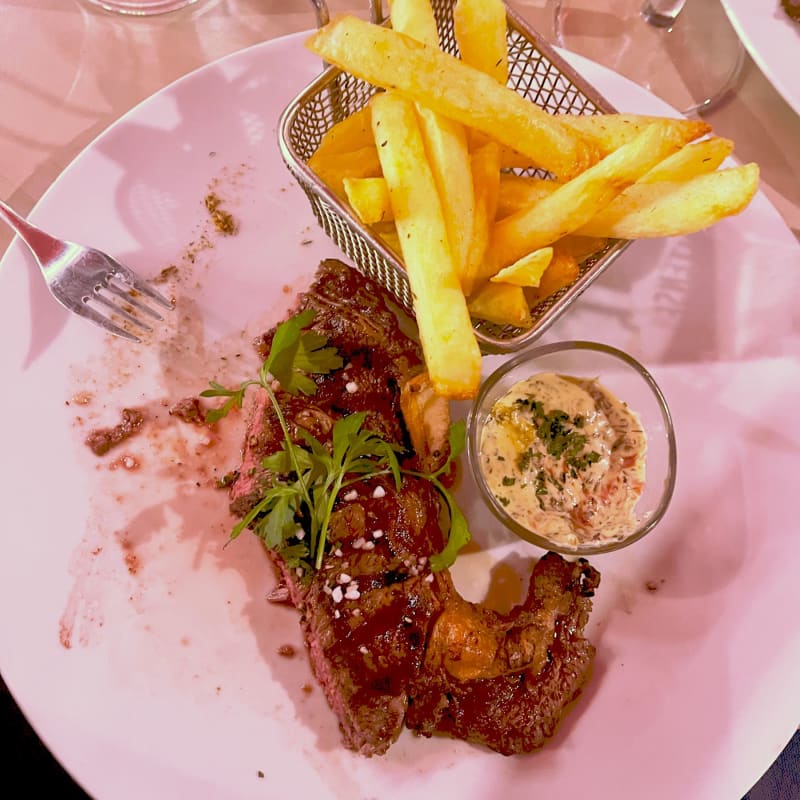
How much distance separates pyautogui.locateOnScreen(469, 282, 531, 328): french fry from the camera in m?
2.20

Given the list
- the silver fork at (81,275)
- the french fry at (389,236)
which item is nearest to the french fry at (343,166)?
the french fry at (389,236)

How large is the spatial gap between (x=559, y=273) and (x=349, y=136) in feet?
2.87

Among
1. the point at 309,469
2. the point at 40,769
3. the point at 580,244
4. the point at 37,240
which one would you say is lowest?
the point at 40,769

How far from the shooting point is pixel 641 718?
2.70 meters

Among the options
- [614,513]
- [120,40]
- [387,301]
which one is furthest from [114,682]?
[120,40]

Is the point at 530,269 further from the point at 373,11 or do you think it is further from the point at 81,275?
the point at 81,275

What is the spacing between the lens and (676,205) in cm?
211

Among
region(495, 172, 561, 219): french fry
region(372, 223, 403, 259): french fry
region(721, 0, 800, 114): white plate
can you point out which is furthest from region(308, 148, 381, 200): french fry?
region(721, 0, 800, 114): white plate

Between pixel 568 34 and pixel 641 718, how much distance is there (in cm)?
327

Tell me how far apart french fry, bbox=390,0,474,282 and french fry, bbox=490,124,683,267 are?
191 millimetres

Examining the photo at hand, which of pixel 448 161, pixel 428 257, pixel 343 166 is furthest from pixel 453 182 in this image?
pixel 343 166

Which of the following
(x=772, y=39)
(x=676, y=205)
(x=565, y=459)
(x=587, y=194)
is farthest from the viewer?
(x=772, y=39)

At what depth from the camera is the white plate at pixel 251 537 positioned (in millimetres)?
2607

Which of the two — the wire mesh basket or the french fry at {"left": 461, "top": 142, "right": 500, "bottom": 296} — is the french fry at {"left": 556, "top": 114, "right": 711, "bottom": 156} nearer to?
the french fry at {"left": 461, "top": 142, "right": 500, "bottom": 296}
